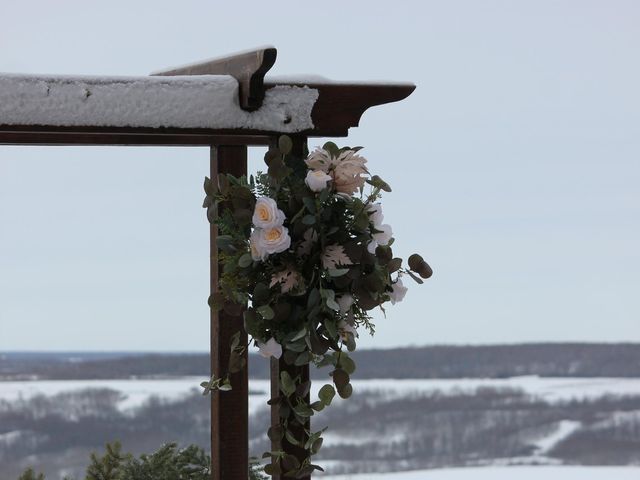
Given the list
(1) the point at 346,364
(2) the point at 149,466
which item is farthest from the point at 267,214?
(2) the point at 149,466

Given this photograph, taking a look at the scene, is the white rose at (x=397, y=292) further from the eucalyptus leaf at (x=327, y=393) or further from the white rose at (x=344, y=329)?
the eucalyptus leaf at (x=327, y=393)

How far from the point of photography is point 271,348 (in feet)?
7.20

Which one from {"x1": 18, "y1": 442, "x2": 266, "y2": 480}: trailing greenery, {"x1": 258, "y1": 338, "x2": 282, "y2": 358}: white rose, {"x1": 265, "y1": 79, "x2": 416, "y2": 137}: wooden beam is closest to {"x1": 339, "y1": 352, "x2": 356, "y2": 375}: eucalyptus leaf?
{"x1": 258, "y1": 338, "x2": 282, "y2": 358}: white rose

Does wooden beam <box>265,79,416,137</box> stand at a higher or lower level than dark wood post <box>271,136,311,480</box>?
higher

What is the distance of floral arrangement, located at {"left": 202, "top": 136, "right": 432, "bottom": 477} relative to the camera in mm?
2135

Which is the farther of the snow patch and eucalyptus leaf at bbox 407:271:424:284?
the snow patch

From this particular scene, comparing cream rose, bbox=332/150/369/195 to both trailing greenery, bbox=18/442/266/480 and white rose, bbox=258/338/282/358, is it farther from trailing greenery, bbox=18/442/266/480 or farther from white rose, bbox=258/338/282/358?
trailing greenery, bbox=18/442/266/480

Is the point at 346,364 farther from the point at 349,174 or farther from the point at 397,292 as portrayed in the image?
the point at 349,174

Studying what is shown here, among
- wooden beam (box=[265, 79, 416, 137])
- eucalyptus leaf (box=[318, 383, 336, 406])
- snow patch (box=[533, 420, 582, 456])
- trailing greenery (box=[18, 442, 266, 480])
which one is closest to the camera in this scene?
eucalyptus leaf (box=[318, 383, 336, 406])

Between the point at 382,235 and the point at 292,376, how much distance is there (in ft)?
1.37

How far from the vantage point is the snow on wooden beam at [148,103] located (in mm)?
→ 2096

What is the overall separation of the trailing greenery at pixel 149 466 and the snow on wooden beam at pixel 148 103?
103 centimetres

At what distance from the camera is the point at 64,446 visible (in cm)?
366

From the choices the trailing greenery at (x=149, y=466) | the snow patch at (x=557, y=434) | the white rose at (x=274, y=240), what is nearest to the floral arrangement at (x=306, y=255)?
the white rose at (x=274, y=240)
